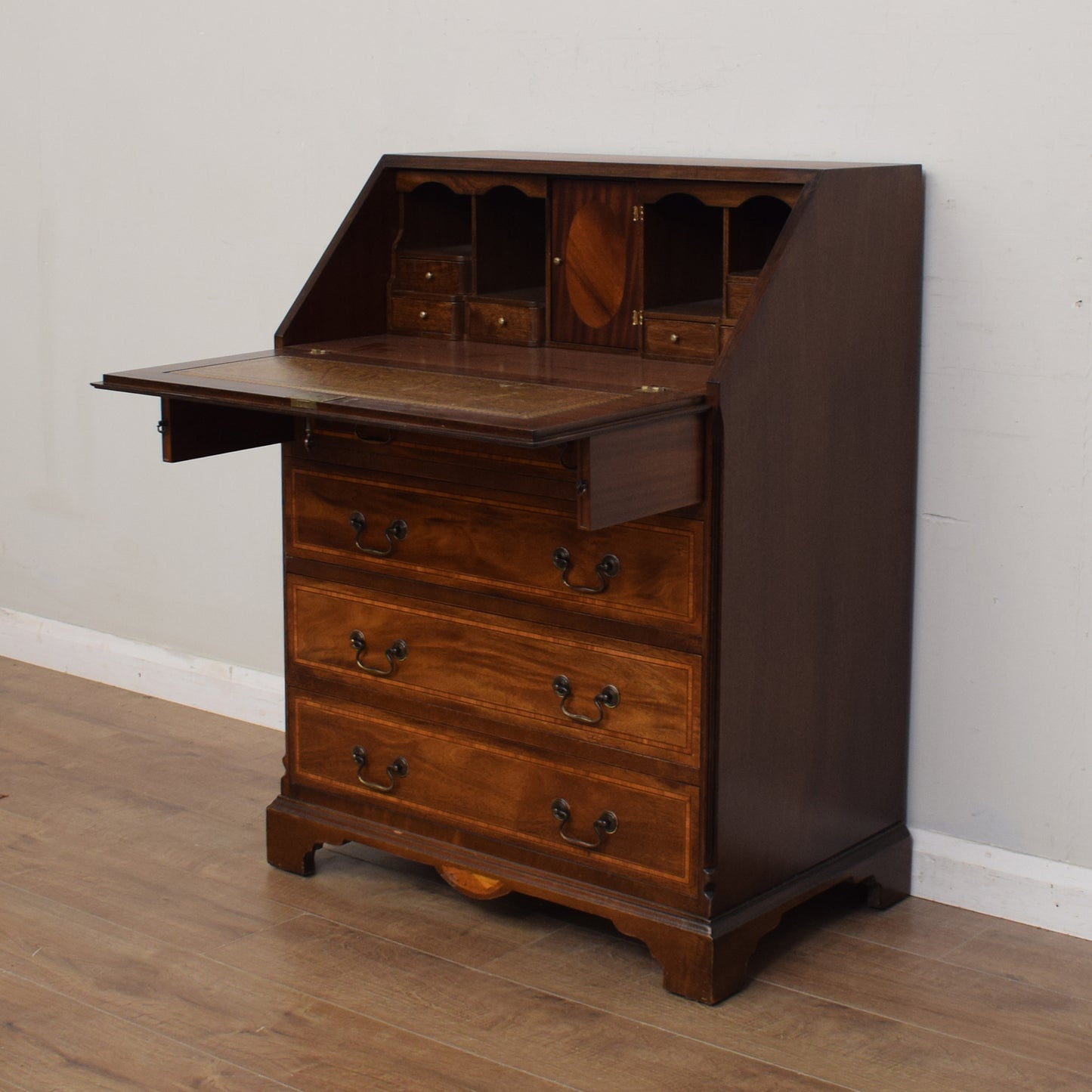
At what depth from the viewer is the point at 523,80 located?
10.8 ft

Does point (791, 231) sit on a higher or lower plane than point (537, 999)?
higher

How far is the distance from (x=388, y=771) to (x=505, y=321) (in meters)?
0.80

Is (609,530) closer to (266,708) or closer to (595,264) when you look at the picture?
(595,264)

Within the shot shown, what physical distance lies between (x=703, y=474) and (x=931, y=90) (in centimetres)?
82

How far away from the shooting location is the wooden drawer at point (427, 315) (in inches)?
120

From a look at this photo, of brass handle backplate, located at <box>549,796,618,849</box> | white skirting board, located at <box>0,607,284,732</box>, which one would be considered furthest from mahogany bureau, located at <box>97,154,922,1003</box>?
white skirting board, located at <box>0,607,284,732</box>

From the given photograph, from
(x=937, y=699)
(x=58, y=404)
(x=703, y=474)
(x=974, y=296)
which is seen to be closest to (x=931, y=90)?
(x=974, y=296)

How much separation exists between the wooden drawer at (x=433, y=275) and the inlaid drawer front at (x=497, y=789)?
2.49 ft

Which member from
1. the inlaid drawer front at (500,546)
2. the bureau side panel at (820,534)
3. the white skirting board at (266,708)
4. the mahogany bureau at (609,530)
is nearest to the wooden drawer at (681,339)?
the mahogany bureau at (609,530)

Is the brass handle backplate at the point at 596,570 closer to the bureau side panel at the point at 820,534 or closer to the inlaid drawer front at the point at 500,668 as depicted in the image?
the inlaid drawer front at the point at 500,668

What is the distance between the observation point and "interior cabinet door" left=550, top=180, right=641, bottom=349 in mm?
2811

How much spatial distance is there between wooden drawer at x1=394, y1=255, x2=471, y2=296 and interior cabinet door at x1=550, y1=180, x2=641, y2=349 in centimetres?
19

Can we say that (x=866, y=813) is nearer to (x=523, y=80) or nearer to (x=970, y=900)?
(x=970, y=900)

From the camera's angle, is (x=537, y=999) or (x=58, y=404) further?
(x=58, y=404)
